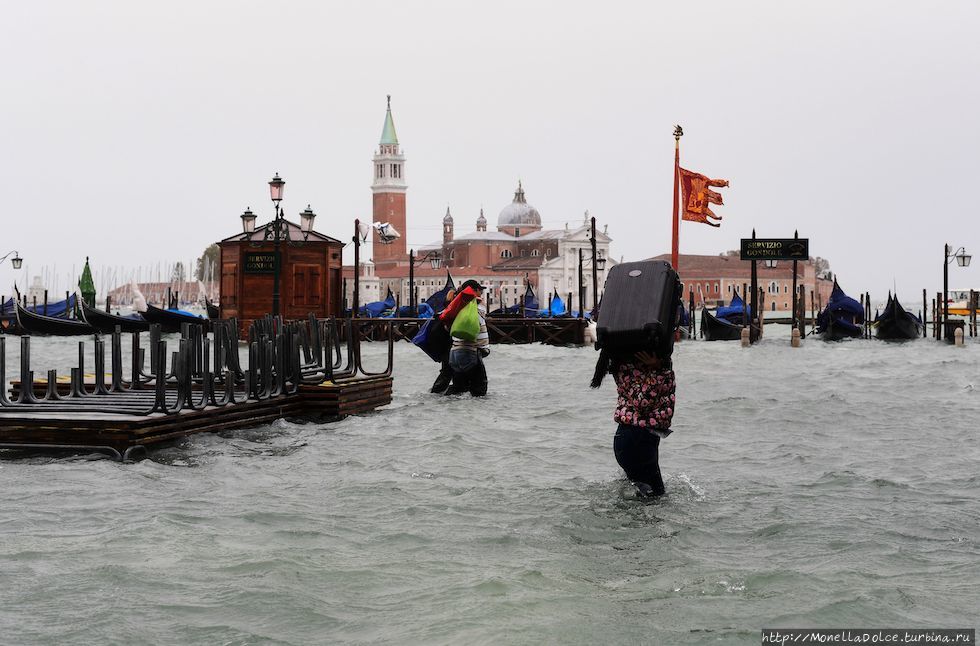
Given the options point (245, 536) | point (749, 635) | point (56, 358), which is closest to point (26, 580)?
point (245, 536)

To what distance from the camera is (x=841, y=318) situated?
48.7 metres

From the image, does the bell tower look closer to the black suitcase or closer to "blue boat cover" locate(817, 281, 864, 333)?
"blue boat cover" locate(817, 281, 864, 333)

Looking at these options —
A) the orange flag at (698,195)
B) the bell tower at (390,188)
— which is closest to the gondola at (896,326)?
the orange flag at (698,195)

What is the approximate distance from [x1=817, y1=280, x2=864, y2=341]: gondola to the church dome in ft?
251

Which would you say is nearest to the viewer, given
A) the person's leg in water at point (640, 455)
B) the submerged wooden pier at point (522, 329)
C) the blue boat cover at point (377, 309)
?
the person's leg in water at point (640, 455)

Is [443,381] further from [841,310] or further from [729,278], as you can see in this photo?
[729,278]

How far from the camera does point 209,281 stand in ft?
434

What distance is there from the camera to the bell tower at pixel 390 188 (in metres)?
116

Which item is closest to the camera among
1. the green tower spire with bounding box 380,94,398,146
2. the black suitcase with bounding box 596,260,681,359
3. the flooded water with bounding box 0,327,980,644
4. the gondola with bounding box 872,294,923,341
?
the flooded water with bounding box 0,327,980,644

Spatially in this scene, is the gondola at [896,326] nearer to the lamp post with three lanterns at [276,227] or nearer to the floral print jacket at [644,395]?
the lamp post with three lanterns at [276,227]

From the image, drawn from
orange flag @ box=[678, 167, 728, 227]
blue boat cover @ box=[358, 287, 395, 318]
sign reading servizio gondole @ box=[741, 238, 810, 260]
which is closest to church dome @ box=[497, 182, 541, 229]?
blue boat cover @ box=[358, 287, 395, 318]

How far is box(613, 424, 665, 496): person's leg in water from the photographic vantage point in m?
7.44

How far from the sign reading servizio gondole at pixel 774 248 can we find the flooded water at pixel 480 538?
79.6ft

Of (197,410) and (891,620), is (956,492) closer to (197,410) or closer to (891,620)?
(891,620)
